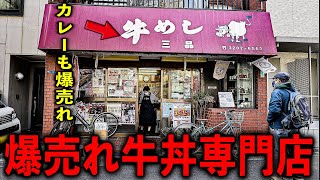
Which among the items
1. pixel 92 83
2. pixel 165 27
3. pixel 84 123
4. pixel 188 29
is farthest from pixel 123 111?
pixel 188 29

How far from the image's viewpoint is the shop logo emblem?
9312 mm

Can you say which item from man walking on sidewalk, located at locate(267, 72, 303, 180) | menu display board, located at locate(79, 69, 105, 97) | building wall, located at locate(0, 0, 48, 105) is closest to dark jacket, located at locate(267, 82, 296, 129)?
man walking on sidewalk, located at locate(267, 72, 303, 180)

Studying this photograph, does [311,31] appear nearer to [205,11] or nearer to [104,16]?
[205,11]

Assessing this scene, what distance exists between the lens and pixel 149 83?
1151 cm

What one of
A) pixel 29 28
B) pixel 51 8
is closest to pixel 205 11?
pixel 51 8

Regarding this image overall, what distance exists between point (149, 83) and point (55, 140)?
17.4 ft

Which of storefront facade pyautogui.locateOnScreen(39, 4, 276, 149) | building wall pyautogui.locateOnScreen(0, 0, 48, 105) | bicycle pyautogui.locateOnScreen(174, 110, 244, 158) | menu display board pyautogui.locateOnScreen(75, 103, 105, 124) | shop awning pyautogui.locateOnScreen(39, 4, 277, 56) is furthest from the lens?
building wall pyautogui.locateOnScreen(0, 0, 48, 105)

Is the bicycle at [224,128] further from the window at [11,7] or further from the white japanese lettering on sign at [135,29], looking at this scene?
the window at [11,7]

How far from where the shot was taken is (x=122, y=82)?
11086mm

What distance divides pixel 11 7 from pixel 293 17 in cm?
1082

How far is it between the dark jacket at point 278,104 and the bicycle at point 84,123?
16.1 ft

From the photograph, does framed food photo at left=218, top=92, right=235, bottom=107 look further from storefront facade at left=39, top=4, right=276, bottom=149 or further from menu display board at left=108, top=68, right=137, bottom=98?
menu display board at left=108, top=68, right=137, bottom=98

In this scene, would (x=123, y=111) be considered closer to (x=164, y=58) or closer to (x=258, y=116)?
(x=164, y=58)

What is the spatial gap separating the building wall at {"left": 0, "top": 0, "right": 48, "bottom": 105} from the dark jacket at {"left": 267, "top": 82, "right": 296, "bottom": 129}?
364 inches
